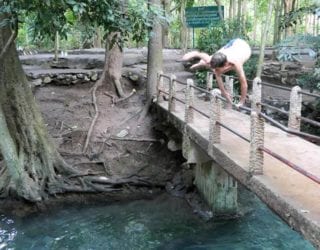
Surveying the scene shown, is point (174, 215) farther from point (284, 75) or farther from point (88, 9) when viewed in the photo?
point (284, 75)

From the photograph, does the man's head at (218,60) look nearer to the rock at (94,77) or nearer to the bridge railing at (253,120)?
the bridge railing at (253,120)

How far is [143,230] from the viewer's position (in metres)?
8.92

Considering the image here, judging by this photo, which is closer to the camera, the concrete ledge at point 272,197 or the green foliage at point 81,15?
the concrete ledge at point 272,197

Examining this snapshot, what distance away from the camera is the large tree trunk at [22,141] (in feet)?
30.5

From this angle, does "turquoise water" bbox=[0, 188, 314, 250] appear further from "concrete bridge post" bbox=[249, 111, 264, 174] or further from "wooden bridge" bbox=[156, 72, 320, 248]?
"concrete bridge post" bbox=[249, 111, 264, 174]

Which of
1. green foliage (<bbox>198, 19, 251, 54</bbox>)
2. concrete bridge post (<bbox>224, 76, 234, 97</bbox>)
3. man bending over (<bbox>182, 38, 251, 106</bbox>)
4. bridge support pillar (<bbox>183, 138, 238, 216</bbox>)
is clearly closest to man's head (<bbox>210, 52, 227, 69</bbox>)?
man bending over (<bbox>182, 38, 251, 106</bbox>)

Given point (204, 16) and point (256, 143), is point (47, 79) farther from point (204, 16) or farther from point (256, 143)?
point (256, 143)

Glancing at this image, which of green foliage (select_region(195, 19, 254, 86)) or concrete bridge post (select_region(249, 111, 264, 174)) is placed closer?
concrete bridge post (select_region(249, 111, 264, 174))

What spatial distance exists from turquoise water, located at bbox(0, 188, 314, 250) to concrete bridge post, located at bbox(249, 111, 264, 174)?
329cm

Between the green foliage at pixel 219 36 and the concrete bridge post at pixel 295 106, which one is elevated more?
the green foliage at pixel 219 36

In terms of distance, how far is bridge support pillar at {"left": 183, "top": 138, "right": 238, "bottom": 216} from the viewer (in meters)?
9.10

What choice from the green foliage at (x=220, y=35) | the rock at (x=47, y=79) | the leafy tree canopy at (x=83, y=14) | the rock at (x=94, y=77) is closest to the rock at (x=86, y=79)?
the rock at (x=94, y=77)

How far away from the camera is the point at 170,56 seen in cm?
1855

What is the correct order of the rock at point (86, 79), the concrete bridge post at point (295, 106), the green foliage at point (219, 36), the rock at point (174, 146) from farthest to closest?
the green foliage at point (219, 36) → the rock at point (86, 79) → the rock at point (174, 146) → the concrete bridge post at point (295, 106)
